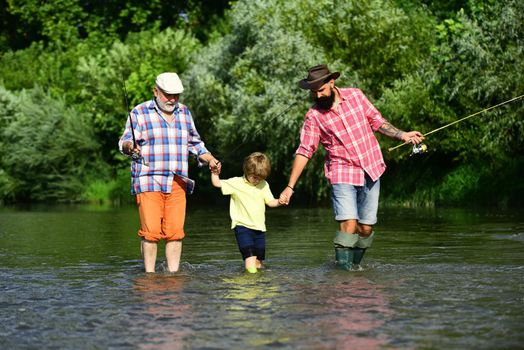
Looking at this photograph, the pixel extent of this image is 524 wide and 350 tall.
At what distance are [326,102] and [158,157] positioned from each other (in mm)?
1592

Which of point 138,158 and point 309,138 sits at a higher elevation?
point 309,138

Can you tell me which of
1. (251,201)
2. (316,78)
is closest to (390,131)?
(316,78)

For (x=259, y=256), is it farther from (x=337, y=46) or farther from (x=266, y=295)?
(x=337, y=46)

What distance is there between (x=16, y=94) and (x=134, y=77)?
6.92m

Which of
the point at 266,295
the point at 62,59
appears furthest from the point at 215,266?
the point at 62,59

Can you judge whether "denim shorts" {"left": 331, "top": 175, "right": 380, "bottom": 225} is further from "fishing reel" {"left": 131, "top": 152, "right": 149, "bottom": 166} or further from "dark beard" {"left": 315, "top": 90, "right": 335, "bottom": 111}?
"fishing reel" {"left": 131, "top": 152, "right": 149, "bottom": 166}

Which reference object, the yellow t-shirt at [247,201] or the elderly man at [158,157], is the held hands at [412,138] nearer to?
the yellow t-shirt at [247,201]

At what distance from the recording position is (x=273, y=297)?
369 inches

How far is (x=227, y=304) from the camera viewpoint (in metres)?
9.00

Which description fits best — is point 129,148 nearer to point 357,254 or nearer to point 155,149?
point 155,149

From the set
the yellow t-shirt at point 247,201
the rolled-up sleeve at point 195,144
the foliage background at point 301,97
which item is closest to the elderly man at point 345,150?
the yellow t-shirt at point 247,201

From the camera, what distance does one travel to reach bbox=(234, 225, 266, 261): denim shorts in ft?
38.3

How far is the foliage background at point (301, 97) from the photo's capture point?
90.7ft

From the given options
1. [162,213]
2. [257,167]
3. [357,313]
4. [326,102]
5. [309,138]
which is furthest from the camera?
[257,167]
